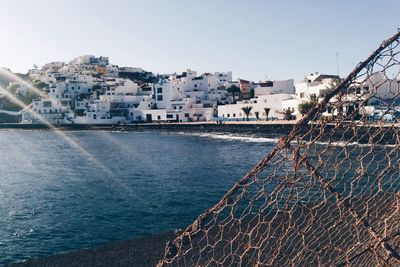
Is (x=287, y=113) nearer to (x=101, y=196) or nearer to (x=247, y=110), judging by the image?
(x=247, y=110)

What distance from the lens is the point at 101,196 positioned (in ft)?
49.8

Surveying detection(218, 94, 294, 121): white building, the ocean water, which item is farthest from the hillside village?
the ocean water

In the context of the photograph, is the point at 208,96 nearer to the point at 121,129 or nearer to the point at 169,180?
the point at 121,129

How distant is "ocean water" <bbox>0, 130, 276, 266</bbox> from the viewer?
33.2 feet

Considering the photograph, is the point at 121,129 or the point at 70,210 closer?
the point at 70,210

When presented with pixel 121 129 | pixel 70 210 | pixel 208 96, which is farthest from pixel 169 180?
pixel 208 96

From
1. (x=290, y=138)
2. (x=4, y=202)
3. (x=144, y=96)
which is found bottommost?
(x=4, y=202)

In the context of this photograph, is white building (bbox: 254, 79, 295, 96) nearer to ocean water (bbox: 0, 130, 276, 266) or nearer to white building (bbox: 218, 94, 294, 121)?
white building (bbox: 218, 94, 294, 121)

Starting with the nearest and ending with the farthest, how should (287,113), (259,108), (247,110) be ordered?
(287,113) → (247,110) → (259,108)

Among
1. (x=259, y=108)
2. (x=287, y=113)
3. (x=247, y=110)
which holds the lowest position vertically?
(x=287, y=113)

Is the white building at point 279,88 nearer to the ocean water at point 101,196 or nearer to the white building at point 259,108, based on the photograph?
the white building at point 259,108

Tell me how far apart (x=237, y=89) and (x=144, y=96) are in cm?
1768

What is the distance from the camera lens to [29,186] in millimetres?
18062

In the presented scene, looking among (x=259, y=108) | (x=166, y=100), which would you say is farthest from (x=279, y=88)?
(x=166, y=100)
